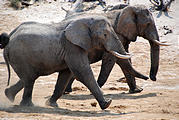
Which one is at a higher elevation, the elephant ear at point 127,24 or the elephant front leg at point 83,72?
the elephant front leg at point 83,72

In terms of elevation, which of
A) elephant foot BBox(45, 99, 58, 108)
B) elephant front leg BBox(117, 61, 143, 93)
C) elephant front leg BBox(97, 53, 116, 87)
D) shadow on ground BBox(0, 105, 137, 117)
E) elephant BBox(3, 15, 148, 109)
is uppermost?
elephant BBox(3, 15, 148, 109)

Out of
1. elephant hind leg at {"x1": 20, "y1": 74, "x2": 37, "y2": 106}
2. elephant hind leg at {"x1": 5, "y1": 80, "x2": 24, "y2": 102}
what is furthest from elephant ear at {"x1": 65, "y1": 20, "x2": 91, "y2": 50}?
elephant hind leg at {"x1": 5, "y1": 80, "x2": 24, "y2": 102}

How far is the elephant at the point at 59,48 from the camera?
25.6ft

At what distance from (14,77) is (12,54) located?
4.24 meters

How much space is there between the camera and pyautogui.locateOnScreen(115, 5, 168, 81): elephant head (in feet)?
34.7

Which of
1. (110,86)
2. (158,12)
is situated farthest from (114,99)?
(158,12)

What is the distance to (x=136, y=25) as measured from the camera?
1076 centimetres

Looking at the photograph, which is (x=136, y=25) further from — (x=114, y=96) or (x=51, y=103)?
(x=51, y=103)

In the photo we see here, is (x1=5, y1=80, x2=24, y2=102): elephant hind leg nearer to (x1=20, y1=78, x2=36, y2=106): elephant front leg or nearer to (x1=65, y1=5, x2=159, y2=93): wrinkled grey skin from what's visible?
(x1=20, y1=78, x2=36, y2=106): elephant front leg

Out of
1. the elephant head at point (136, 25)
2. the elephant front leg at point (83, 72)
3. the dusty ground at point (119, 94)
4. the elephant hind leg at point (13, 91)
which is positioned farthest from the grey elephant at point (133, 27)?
the elephant front leg at point (83, 72)

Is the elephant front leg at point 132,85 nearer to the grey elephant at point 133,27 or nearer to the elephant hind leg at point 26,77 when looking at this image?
the grey elephant at point 133,27

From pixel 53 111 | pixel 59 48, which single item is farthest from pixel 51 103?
pixel 59 48

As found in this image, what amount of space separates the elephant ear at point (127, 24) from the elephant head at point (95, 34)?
244 cm

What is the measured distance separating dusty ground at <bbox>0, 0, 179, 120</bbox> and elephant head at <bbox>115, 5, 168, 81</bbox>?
1041 mm
